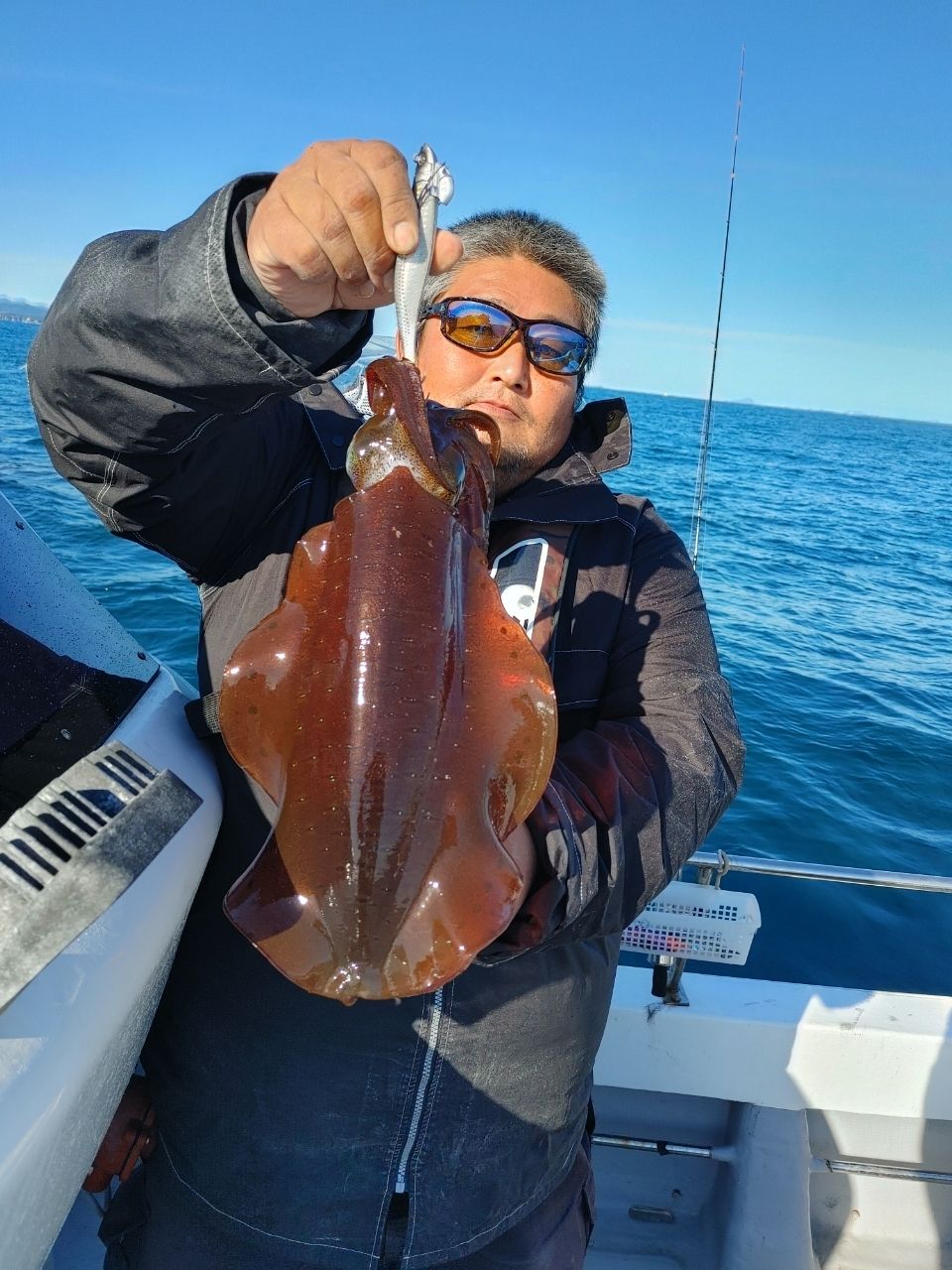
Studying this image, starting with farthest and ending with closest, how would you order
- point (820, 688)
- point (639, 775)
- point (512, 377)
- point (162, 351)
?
point (820, 688)
point (512, 377)
point (639, 775)
point (162, 351)

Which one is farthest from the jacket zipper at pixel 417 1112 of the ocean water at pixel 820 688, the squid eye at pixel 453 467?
the ocean water at pixel 820 688

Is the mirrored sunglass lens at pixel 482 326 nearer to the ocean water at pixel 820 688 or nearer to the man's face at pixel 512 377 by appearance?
the man's face at pixel 512 377

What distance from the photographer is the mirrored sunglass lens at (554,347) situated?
118 inches

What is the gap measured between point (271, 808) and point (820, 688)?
1108 centimetres

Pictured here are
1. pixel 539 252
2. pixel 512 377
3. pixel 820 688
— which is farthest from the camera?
pixel 820 688

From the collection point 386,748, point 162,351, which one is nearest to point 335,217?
point 162,351

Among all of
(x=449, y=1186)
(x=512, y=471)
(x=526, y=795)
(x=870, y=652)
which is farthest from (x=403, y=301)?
(x=870, y=652)

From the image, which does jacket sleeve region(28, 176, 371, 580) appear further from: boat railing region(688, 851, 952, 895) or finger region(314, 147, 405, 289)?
boat railing region(688, 851, 952, 895)

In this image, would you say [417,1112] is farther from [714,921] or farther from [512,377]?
[512,377]

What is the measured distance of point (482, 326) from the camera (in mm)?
2998

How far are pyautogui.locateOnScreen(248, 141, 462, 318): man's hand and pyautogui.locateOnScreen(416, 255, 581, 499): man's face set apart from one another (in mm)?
1309

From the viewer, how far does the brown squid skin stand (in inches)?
61.2

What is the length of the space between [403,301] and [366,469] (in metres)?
0.35

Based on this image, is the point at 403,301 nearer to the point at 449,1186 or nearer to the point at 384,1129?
the point at 384,1129
